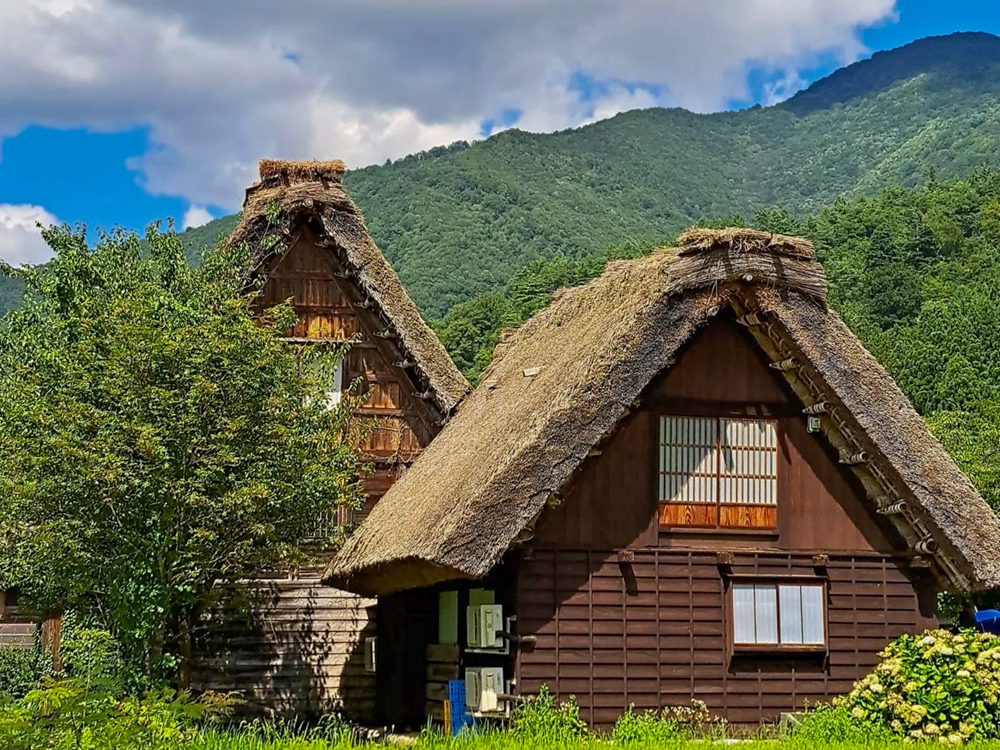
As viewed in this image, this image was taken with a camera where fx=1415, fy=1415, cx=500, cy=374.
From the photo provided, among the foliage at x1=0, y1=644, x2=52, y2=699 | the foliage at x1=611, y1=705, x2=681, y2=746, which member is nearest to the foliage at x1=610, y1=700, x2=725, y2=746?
the foliage at x1=611, y1=705, x2=681, y2=746

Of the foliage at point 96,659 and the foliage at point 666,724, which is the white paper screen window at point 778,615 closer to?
the foliage at point 666,724

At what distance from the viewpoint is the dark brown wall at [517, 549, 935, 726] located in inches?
679

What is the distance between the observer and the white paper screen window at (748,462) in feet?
60.3

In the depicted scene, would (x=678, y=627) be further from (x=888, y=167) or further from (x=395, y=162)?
(x=888, y=167)

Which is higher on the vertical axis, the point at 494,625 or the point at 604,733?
the point at 494,625

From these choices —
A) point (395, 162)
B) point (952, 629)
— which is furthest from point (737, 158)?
point (952, 629)

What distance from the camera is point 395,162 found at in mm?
103938

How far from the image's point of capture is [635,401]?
703 inches

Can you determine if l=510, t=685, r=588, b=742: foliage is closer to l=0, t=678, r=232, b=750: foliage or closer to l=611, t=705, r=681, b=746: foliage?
l=611, t=705, r=681, b=746: foliage

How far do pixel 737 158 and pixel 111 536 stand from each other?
463 ft

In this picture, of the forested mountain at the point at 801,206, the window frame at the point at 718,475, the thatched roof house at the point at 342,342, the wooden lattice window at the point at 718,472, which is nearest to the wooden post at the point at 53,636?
the thatched roof house at the point at 342,342

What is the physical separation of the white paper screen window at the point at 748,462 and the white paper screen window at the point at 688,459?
14 cm

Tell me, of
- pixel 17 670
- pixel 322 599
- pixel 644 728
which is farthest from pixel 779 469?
pixel 17 670

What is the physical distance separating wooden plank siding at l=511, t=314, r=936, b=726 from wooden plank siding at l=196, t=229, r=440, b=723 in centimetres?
571
